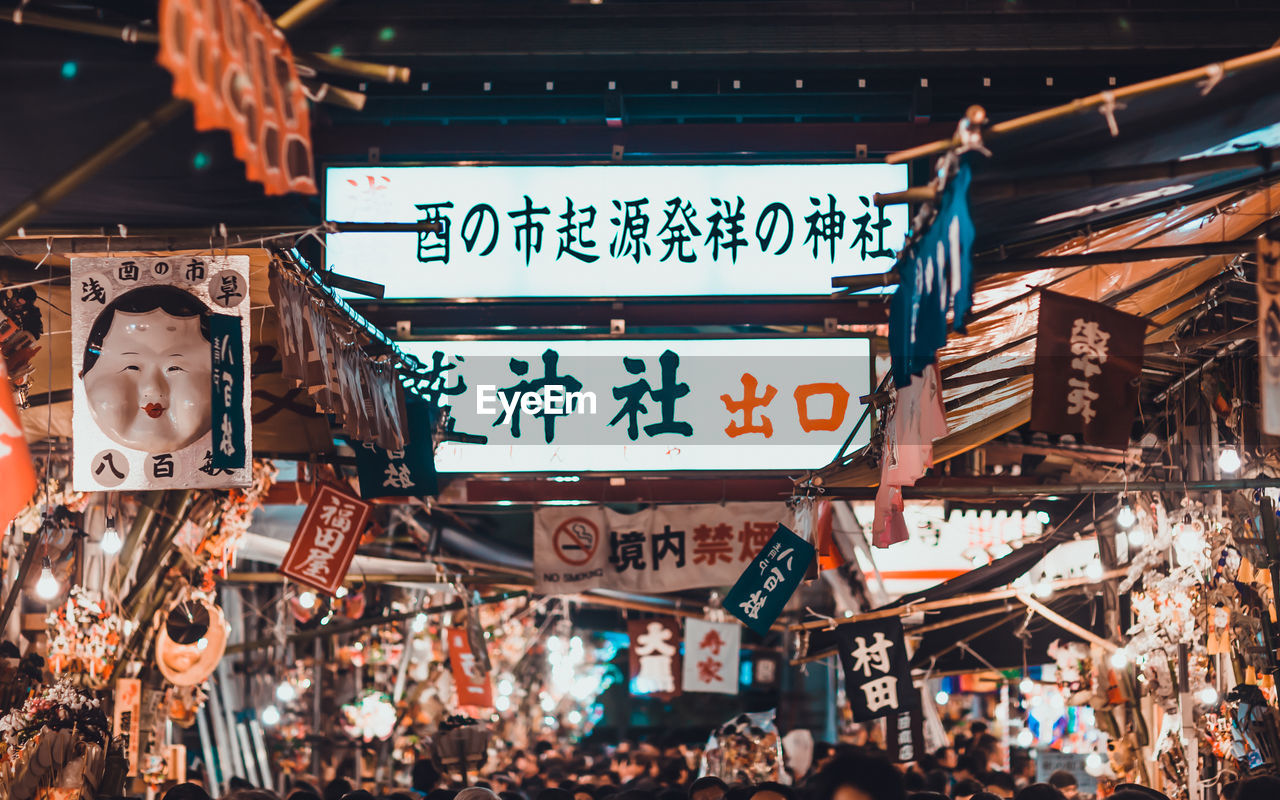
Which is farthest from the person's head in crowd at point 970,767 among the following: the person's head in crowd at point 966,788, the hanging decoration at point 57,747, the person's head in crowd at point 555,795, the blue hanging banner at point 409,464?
the hanging decoration at point 57,747

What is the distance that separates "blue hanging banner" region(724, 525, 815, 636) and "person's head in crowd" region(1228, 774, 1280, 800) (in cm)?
492

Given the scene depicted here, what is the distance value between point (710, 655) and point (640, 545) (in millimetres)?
5803

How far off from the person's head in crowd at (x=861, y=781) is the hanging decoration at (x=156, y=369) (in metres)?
3.44

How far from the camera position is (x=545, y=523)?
47.4 feet

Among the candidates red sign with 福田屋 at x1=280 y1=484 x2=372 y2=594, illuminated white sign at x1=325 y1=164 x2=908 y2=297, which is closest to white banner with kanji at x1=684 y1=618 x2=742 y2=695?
red sign with 福田屋 at x1=280 y1=484 x2=372 y2=594

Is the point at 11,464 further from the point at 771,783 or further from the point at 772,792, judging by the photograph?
the point at 771,783

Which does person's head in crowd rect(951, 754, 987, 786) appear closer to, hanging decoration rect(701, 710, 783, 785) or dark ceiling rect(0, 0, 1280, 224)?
hanging decoration rect(701, 710, 783, 785)

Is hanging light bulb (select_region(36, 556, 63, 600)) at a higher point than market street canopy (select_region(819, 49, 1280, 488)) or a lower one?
lower

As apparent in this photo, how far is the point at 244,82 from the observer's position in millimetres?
3881

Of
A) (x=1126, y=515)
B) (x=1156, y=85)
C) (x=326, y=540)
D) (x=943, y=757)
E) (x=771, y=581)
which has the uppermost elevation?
(x=1156, y=85)

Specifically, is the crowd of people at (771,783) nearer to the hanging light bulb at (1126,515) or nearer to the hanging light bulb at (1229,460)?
the hanging light bulb at (1229,460)

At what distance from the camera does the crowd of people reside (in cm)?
609

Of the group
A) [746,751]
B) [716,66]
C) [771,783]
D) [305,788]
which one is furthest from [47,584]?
[746,751]

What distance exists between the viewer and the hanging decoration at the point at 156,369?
22.7 ft
